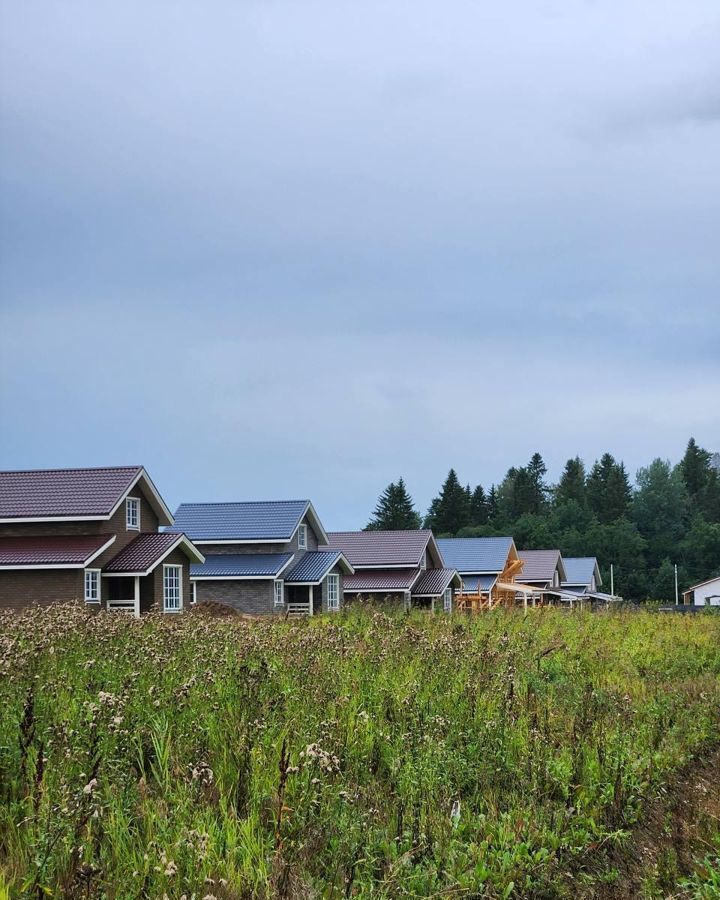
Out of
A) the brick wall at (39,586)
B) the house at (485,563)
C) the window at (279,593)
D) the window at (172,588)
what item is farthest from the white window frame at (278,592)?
the house at (485,563)

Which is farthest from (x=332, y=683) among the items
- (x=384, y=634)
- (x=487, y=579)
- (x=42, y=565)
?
(x=487, y=579)

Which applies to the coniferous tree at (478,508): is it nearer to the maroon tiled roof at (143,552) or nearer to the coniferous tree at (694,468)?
the coniferous tree at (694,468)

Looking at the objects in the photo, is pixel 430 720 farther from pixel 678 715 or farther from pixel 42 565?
Result: pixel 42 565

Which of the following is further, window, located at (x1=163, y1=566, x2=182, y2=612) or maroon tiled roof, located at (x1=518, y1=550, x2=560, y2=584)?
maroon tiled roof, located at (x1=518, y1=550, x2=560, y2=584)

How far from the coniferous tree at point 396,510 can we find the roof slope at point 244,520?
4842cm

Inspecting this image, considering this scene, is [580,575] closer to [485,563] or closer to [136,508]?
[485,563]

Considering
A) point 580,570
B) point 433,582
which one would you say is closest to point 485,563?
point 433,582

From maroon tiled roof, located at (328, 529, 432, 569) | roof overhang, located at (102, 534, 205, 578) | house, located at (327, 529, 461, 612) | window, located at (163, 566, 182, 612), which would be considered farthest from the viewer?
maroon tiled roof, located at (328, 529, 432, 569)

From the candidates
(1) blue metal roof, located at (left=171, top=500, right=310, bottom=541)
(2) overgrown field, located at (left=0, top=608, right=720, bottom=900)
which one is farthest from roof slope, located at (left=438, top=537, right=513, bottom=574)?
(2) overgrown field, located at (left=0, top=608, right=720, bottom=900)

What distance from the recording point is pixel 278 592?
149 ft

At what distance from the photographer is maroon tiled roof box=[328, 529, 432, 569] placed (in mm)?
53656

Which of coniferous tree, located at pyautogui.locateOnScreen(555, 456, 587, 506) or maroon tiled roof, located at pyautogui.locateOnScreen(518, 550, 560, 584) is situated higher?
coniferous tree, located at pyautogui.locateOnScreen(555, 456, 587, 506)

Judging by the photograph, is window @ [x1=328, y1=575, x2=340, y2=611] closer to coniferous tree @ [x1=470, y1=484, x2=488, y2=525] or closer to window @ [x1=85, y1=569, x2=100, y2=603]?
window @ [x1=85, y1=569, x2=100, y2=603]

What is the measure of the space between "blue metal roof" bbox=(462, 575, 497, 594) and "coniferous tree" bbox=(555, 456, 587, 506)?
190 ft
